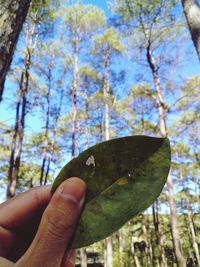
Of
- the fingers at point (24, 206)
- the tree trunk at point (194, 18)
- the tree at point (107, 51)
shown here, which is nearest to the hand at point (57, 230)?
the fingers at point (24, 206)

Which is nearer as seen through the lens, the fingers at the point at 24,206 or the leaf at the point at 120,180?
the leaf at the point at 120,180

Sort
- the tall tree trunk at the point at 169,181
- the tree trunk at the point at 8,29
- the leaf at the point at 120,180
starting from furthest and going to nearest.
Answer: the tall tree trunk at the point at 169,181, the tree trunk at the point at 8,29, the leaf at the point at 120,180

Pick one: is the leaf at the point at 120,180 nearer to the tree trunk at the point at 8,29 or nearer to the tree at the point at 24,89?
the tree trunk at the point at 8,29

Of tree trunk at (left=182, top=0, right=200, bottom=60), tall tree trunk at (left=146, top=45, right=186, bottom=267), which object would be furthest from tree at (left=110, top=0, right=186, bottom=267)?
tree trunk at (left=182, top=0, right=200, bottom=60)

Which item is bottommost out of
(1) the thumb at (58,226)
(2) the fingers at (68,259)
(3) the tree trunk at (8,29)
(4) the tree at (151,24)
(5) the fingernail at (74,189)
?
(2) the fingers at (68,259)

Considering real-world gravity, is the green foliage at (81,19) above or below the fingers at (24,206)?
above

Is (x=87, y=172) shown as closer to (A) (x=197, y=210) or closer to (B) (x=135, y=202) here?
(B) (x=135, y=202)

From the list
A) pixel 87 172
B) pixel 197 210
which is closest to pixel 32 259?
pixel 87 172

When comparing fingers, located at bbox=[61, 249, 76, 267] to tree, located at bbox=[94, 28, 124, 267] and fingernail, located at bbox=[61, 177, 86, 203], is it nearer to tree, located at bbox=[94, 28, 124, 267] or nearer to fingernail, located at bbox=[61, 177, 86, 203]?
fingernail, located at bbox=[61, 177, 86, 203]
